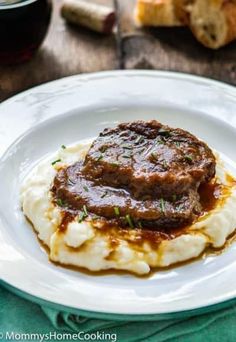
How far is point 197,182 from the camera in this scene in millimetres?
4621

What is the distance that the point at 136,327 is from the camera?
4039 millimetres

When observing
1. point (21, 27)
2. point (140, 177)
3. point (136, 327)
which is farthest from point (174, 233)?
point (21, 27)

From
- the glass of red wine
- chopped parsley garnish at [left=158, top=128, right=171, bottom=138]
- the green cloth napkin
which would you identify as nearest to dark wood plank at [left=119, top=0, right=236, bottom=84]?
the glass of red wine

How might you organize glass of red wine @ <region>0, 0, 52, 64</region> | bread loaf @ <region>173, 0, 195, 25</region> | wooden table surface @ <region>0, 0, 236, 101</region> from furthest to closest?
bread loaf @ <region>173, 0, 195, 25</region>, wooden table surface @ <region>0, 0, 236, 101</region>, glass of red wine @ <region>0, 0, 52, 64</region>

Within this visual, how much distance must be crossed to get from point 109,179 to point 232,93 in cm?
173

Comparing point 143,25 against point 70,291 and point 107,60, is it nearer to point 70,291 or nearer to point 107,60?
point 107,60

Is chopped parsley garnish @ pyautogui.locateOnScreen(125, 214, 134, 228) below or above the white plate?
above

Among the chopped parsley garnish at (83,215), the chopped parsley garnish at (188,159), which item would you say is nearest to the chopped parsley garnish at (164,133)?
the chopped parsley garnish at (188,159)

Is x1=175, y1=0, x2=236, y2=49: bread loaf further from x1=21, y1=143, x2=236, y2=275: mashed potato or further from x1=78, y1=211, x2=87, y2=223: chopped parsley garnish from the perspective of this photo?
x1=78, y1=211, x2=87, y2=223: chopped parsley garnish

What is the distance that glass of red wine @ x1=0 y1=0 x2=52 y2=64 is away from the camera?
6.07 m

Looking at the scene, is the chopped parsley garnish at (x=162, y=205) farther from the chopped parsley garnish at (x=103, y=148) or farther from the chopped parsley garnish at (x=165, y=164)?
the chopped parsley garnish at (x=103, y=148)

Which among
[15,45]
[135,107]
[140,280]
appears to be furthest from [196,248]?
[15,45]

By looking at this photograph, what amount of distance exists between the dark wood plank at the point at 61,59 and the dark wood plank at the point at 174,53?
0.66 feet

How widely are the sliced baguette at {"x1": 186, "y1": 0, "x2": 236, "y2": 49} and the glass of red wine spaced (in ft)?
4.91
